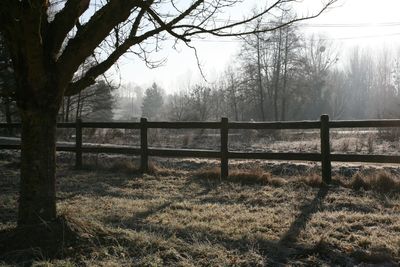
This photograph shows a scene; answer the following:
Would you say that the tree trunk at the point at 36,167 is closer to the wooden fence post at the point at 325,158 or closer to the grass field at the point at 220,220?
the grass field at the point at 220,220

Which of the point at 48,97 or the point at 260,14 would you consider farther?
the point at 260,14

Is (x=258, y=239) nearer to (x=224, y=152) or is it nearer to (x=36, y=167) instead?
(x=36, y=167)

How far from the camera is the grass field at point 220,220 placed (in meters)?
4.80

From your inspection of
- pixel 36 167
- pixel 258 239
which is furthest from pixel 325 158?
pixel 36 167

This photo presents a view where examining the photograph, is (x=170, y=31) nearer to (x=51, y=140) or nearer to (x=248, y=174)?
(x=51, y=140)

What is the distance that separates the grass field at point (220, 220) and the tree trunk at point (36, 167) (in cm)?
34

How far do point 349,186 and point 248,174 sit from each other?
7.00ft

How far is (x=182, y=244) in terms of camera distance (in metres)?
5.20

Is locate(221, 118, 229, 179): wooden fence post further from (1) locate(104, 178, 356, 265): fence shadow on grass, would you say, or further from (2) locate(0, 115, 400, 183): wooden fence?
(1) locate(104, 178, 356, 265): fence shadow on grass

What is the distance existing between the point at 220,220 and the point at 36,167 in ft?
8.52

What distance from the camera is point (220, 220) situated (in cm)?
657

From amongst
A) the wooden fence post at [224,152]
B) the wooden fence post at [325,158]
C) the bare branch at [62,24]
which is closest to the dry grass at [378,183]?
the wooden fence post at [325,158]

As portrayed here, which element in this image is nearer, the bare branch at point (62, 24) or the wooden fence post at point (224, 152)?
the bare branch at point (62, 24)

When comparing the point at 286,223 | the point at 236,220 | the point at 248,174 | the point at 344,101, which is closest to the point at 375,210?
the point at 286,223
